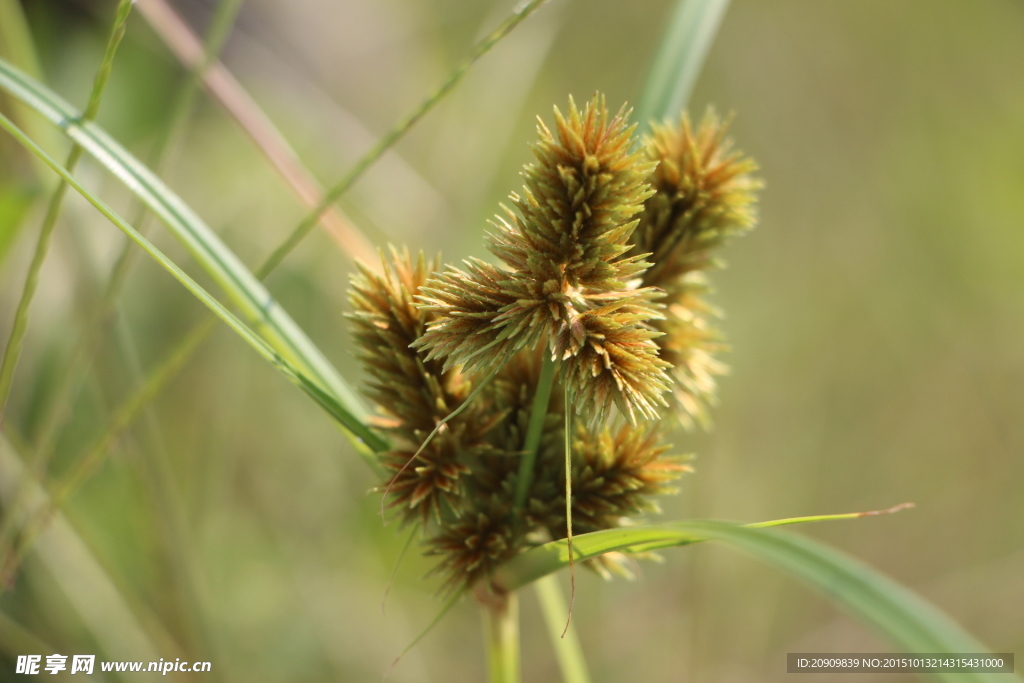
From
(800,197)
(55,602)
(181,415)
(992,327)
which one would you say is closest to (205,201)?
(181,415)

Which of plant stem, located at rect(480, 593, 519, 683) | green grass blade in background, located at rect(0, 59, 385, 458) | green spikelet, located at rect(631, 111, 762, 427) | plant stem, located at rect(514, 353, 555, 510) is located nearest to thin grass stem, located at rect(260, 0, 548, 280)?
green grass blade in background, located at rect(0, 59, 385, 458)

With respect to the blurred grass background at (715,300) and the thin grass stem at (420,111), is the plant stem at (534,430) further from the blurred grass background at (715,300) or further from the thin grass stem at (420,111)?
the blurred grass background at (715,300)

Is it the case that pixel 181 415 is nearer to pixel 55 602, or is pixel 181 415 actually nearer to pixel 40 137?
pixel 55 602

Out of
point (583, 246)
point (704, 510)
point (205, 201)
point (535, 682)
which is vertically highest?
point (205, 201)

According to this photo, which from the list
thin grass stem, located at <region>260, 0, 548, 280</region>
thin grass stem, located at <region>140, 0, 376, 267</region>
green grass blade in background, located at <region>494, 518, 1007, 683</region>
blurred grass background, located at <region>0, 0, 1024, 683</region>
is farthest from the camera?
blurred grass background, located at <region>0, 0, 1024, 683</region>

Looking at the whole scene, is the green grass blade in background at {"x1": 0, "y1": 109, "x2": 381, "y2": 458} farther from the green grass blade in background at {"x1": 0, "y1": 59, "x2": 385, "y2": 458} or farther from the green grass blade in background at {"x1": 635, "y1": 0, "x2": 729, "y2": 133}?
the green grass blade in background at {"x1": 635, "y1": 0, "x2": 729, "y2": 133}

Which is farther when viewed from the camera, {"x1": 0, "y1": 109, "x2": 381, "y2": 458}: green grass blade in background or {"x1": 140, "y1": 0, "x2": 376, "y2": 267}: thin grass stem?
{"x1": 140, "y1": 0, "x2": 376, "y2": 267}: thin grass stem

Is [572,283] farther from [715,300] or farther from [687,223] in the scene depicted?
[715,300]
